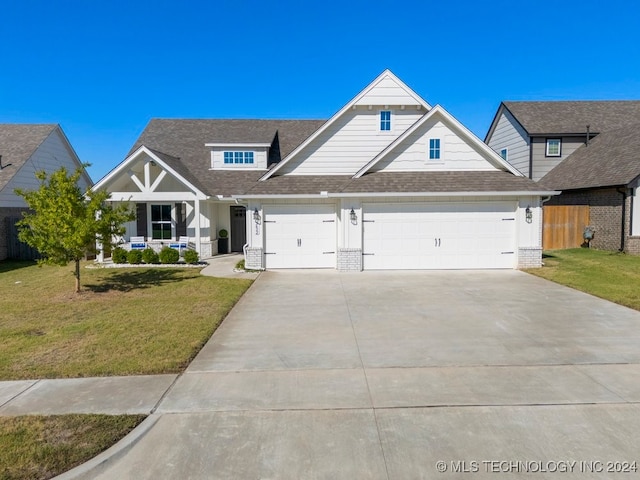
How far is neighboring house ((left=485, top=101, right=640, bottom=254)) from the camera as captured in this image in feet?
61.9

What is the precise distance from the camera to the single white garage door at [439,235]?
48.6ft

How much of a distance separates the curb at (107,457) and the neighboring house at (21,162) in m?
17.1

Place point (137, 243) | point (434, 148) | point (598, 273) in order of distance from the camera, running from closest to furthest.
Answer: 1. point (598, 273)
2. point (434, 148)
3. point (137, 243)

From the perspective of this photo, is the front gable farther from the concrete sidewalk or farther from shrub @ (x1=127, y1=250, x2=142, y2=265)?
the concrete sidewalk

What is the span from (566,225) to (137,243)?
2061 cm

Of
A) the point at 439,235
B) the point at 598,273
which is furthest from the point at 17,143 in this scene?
the point at 598,273

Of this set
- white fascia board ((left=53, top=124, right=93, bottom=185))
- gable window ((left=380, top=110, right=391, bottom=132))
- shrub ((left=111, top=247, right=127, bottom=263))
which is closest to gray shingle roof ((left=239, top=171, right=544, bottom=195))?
gable window ((left=380, top=110, right=391, bottom=132))

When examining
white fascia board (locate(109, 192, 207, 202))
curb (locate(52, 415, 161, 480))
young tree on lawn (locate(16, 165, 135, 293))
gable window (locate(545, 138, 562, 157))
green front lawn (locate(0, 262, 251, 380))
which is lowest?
curb (locate(52, 415, 161, 480))

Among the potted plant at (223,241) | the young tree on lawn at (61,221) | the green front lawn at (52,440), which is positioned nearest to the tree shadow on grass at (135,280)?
the young tree on lawn at (61,221)

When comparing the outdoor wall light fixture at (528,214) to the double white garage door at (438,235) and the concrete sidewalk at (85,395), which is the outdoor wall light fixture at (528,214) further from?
the concrete sidewalk at (85,395)

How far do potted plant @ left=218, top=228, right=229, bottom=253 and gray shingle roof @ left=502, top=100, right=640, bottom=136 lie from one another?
19797mm

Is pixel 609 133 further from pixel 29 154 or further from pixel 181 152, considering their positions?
pixel 29 154

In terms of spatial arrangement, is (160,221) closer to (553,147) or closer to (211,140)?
(211,140)

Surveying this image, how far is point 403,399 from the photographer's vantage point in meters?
4.91
